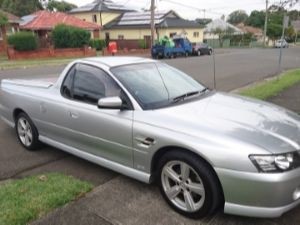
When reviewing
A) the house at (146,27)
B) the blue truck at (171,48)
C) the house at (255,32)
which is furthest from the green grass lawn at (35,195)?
the house at (255,32)

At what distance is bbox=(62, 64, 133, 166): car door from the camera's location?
159 inches

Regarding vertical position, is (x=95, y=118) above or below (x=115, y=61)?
below

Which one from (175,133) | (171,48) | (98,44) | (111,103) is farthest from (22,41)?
(175,133)

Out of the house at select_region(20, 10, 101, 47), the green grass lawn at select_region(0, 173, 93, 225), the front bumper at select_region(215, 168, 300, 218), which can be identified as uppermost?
the house at select_region(20, 10, 101, 47)

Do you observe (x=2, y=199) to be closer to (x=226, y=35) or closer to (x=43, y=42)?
(x=43, y=42)

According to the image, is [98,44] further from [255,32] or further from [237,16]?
[237,16]

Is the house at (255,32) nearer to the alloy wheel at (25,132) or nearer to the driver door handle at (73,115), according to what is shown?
the alloy wheel at (25,132)

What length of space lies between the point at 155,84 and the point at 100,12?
173 feet

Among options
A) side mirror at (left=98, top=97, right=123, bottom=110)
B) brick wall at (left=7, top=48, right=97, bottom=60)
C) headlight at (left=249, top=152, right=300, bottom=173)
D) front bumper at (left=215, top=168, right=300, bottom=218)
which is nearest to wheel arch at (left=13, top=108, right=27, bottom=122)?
side mirror at (left=98, top=97, right=123, bottom=110)

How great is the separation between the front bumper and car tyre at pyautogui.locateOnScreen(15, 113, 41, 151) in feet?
10.7

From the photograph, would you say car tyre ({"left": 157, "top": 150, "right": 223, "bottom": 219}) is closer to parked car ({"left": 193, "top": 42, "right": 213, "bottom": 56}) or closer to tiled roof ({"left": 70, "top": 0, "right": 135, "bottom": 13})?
parked car ({"left": 193, "top": 42, "right": 213, "bottom": 56})

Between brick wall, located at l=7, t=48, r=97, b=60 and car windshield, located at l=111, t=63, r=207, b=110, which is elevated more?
car windshield, located at l=111, t=63, r=207, b=110

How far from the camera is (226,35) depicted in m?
65.4

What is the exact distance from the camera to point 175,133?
3.54m
